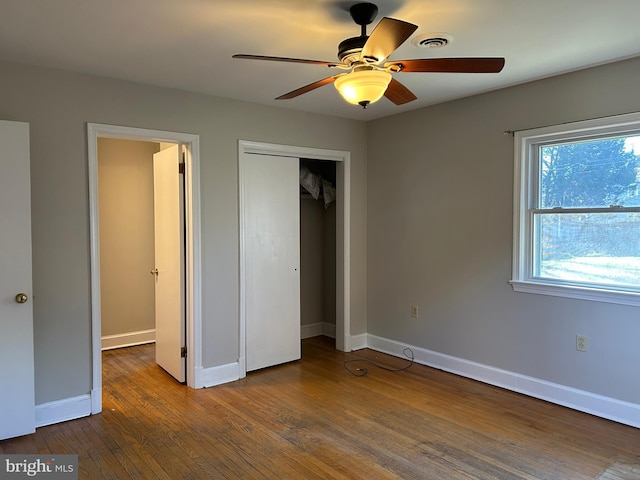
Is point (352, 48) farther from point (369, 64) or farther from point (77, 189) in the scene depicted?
point (77, 189)

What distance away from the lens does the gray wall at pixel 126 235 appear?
5.00 m

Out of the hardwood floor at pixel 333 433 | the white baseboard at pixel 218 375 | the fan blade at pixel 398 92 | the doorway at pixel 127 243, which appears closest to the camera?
the fan blade at pixel 398 92

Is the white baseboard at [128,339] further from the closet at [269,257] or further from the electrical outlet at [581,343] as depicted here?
the electrical outlet at [581,343]

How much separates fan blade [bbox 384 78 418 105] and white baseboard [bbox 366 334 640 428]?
2.47m

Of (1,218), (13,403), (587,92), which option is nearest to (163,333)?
(13,403)

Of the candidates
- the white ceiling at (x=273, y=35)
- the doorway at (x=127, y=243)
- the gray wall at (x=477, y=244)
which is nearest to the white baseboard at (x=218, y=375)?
the doorway at (x=127, y=243)

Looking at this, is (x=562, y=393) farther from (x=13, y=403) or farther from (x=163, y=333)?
(x=13, y=403)

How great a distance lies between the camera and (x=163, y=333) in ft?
14.1

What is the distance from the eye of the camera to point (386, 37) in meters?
1.88

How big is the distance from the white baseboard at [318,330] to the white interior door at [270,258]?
2.85ft

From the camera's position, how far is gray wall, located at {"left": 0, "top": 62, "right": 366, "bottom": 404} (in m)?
3.14

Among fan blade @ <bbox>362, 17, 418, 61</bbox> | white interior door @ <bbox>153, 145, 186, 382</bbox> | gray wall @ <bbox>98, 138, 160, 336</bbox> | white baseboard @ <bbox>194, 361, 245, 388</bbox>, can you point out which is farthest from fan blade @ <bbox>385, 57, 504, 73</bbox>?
gray wall @ <bbox>98, 138, 160, 336</bbox>

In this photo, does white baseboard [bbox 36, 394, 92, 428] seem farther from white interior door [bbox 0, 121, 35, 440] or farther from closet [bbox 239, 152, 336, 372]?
closet [bbox 239, 152, 336, 372]

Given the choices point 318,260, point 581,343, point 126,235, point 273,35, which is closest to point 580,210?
point 581,343
